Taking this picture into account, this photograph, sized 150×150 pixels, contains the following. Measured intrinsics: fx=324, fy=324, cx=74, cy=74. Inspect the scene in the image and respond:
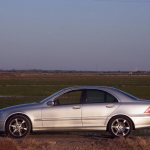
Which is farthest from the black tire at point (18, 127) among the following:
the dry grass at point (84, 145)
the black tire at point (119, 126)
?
the black tire at point (119, 126)

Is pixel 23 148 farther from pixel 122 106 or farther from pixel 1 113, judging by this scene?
pixel 122 106

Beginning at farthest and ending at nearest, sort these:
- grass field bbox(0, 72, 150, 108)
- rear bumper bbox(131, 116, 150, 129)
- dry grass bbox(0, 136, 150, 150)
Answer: grass field bbox(0, 72, 150, 108) < rear bumper bbox(131, 116, 150, 129) < dry grass bbox(0, 136, 150, 150)

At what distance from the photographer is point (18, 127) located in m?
8.77

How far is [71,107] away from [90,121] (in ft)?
2.09

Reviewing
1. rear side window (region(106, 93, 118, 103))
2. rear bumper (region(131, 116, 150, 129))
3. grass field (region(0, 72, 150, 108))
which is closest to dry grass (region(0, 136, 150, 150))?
rear bumper (region(131, 116, 150, 129))

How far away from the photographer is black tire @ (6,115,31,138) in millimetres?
8758

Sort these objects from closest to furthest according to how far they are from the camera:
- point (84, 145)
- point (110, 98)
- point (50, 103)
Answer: point (84, 145) → point (50, 103) → point (110, 98)

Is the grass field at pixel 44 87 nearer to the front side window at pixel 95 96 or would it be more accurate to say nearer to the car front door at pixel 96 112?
the front side window at pixel 95 96

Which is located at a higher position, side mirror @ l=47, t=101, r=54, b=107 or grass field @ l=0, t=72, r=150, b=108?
side mirror @ l=47, t=101, r=54, b=107

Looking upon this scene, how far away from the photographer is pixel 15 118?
880cm

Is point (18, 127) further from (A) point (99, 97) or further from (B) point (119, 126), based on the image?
(B) point (119, 126)

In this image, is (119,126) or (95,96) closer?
(119,126)

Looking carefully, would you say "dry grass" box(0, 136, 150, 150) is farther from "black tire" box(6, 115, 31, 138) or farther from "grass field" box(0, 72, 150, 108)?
"grass field" box(0, 72, 150, 108)

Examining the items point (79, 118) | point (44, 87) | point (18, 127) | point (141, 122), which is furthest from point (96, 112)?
point (44, 87)
